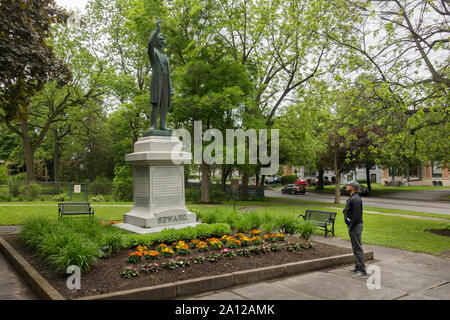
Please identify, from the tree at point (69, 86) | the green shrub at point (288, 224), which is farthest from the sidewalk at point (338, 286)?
the tree at point (69, 86)

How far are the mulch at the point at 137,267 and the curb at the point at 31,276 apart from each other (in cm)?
14

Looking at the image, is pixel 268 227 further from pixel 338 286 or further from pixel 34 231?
pixel 34 231

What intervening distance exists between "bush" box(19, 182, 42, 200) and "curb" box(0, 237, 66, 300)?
19.4 meters

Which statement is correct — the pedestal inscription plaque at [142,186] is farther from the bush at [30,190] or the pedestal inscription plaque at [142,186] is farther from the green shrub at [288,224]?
the bush at [30,190]

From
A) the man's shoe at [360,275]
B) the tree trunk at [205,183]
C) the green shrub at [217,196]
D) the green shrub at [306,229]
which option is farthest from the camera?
the green shrub at [217,196]

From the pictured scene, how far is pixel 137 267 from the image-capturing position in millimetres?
6578

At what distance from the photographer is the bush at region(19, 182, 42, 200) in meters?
25.8

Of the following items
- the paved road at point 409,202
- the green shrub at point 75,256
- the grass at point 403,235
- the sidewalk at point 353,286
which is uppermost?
the green shrub at point 75,256

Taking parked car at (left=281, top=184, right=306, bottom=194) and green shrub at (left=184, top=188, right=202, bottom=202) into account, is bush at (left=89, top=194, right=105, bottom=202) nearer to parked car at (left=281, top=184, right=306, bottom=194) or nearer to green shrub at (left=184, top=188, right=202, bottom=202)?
green shrub at (left=184, top=188, right=202, bottom=202)

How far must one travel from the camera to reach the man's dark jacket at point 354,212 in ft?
22.9

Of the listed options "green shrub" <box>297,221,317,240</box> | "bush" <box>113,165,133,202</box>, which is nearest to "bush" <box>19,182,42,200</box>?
"bush" <box>113,165,133,202</box>

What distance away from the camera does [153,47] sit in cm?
1034

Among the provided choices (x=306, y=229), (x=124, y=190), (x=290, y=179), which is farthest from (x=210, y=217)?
(x=290, y=179)
